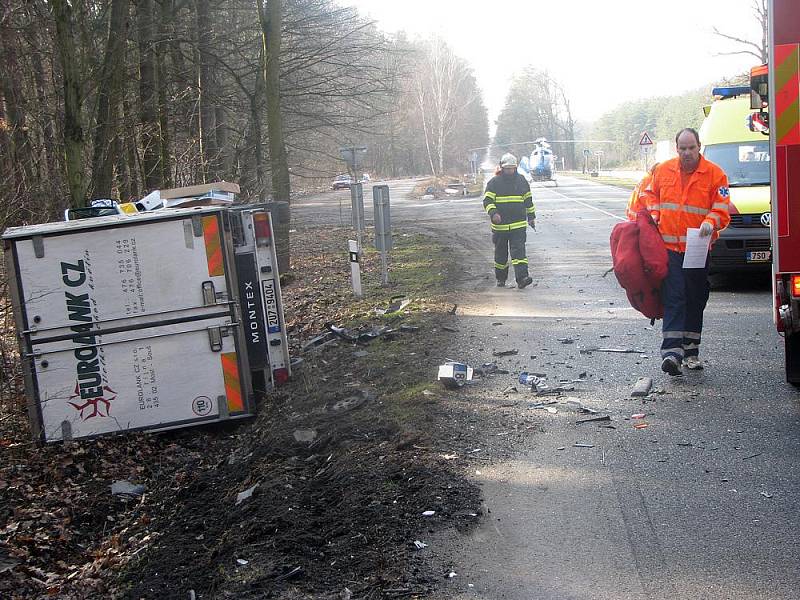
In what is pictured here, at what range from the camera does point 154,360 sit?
748 centimetres

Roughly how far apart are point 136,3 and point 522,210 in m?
8.42

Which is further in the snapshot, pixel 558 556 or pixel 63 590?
pixel 63 590

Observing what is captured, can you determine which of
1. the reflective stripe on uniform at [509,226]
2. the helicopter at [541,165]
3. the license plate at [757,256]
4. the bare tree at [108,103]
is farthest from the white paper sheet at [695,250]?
the helicopter at [541,165]

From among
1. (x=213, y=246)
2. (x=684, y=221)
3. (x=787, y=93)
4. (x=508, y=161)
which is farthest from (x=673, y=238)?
(x=508, y=161)

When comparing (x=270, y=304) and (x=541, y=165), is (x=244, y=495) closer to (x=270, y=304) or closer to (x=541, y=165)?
(x=270, y=304)

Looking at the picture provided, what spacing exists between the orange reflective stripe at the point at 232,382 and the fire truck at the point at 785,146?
179 inches

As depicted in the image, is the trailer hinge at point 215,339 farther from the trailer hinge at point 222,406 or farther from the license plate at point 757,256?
the license plate at point 757,256

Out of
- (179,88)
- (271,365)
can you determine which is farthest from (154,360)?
(179,88)

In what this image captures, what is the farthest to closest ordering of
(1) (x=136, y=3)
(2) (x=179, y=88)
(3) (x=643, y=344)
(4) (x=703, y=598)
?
(2) (x=179, y=88)
(1) (x=136, y=3)
(3) (x=643, y=344)
(4) (x=703, y=598)

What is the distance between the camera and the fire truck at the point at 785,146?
5.57m

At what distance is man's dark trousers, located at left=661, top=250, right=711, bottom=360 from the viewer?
7.36 m

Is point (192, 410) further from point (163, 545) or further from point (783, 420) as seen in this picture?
point (783, 420)

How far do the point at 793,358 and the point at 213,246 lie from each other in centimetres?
493

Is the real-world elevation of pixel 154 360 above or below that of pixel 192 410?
above
